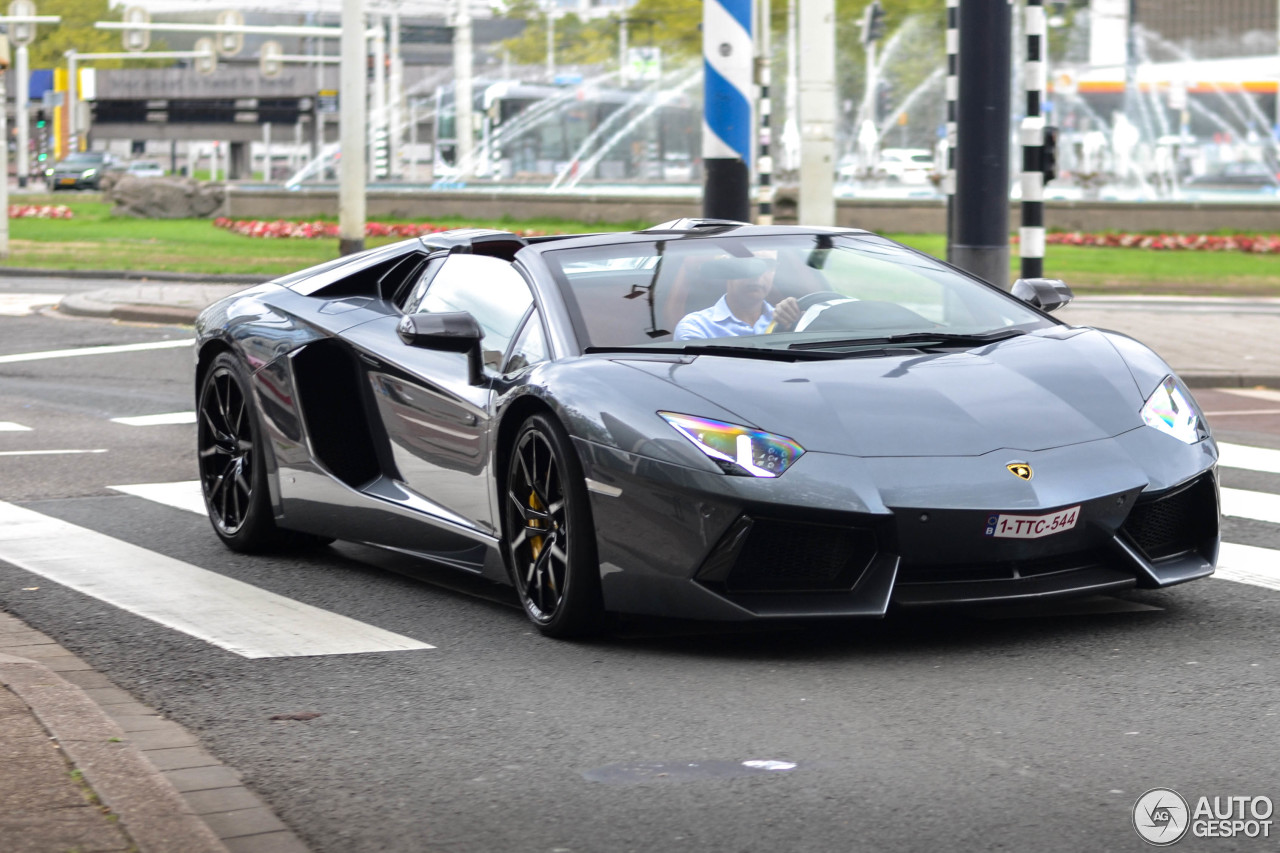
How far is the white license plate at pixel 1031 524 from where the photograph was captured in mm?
5105

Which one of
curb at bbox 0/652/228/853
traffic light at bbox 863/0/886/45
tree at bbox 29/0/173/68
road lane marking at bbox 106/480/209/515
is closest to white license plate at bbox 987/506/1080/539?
curb at bbox 0/652/228/853

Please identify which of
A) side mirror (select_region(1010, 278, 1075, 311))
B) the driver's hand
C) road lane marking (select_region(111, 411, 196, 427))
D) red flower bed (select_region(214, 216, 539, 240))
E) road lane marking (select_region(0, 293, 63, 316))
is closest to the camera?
the driver's hand

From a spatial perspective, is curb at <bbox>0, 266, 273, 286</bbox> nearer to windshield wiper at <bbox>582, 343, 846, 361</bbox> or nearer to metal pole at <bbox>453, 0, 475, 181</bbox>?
windshield wiper at <bbox>582, 343, 846, 361</bbox>

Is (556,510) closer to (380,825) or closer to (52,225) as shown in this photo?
(380,825)

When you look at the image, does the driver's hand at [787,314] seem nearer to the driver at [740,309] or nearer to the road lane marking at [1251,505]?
the driver at [740,309]

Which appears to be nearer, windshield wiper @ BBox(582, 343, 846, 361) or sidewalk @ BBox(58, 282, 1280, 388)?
windshield wiper @ BBox(582, 343, 846, 361)

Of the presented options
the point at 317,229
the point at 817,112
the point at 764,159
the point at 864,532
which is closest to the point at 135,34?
the point at 317,229

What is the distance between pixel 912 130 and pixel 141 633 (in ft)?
180

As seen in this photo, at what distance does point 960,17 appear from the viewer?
1230cm

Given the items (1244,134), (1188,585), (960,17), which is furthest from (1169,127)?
(1188,585)

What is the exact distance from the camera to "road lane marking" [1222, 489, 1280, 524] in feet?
25.8

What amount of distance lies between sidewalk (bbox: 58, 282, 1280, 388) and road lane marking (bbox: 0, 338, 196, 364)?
745 mm

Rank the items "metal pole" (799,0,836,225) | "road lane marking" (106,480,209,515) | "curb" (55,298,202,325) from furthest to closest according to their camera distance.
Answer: "metal pole" (799,0,836,225) < "curb" (55,298,202,325) < "road lane marking" (106,480,209,515)

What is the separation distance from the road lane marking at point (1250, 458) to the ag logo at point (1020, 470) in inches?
175
